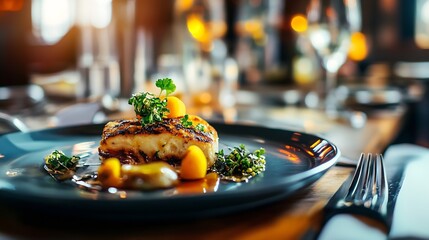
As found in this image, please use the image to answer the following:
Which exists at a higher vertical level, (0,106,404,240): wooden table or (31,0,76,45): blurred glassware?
(31,0,76,45): blurred glassware

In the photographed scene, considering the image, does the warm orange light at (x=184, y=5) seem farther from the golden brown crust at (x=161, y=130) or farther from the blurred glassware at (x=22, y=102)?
the golden brown crust at (x=161, y=130)

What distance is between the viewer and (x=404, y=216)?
615 mm

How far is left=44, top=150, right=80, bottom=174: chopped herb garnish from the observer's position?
74cm

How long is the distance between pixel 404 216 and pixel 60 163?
45 centimetres

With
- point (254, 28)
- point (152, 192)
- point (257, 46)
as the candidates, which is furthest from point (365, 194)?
point (257, 46)

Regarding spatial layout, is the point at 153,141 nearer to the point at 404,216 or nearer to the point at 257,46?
the point at 404,216

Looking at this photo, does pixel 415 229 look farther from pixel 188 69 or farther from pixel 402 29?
pixel 402 29

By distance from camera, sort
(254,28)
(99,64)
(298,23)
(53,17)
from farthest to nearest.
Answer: (53,17) < (298,23) < (254,28) < (99,64)

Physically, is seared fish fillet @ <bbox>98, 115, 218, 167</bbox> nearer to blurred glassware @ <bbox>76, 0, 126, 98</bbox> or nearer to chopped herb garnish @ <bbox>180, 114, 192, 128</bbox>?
chopped herb garnish @ <bbox>180, 114, 192, 128</bbox>

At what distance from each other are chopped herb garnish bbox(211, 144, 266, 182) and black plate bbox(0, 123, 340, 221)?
2cm

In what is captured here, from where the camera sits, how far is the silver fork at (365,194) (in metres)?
0.62

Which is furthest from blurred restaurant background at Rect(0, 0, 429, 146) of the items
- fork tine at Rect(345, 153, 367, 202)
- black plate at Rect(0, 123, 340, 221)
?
fork tine at Rect(345, 153, 367, 202)

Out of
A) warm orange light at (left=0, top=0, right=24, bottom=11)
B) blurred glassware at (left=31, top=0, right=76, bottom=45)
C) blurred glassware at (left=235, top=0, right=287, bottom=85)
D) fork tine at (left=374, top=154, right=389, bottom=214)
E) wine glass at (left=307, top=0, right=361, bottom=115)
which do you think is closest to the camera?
fork tine at (left=374, top=154, right=389, bottom=214)

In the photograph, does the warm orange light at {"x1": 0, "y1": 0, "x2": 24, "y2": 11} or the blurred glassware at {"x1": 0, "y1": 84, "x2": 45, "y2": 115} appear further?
the warm orange light at {"x1": 0, "y1": 0, "x2": 24, "y2": 11}
